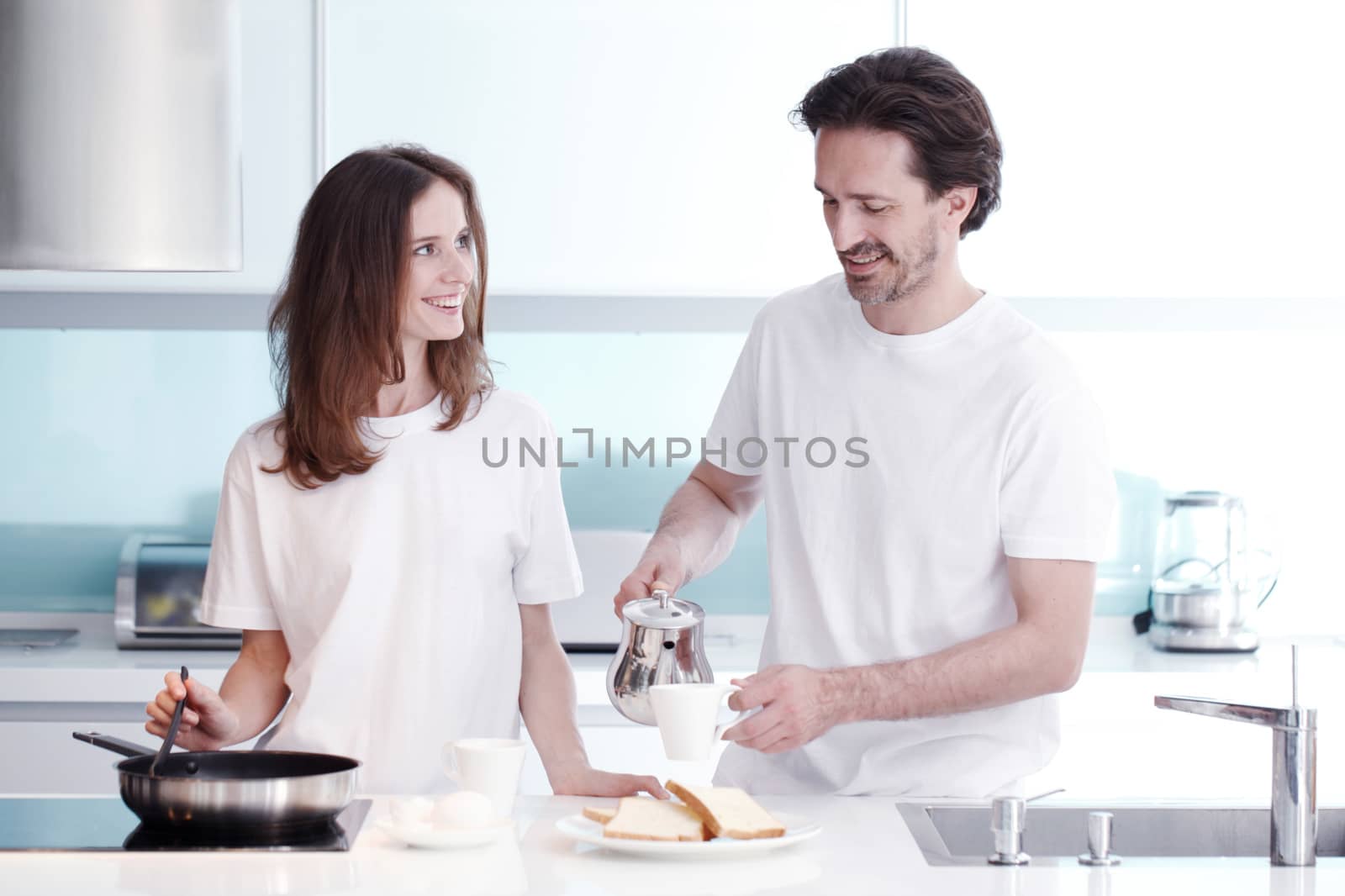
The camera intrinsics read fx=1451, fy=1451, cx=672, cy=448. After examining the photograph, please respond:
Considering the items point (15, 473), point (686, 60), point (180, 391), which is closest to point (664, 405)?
point (686, 60)

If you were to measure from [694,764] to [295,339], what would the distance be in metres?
1.19

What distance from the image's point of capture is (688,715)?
131 cm

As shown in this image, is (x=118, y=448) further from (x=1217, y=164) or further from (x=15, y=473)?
(x=1217, y=164)

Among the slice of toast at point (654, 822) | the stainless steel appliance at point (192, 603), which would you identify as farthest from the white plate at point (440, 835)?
the stainless steel appliance at point (192, 603)

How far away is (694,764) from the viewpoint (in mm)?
2625

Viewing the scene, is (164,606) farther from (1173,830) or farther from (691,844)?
(1173,830)

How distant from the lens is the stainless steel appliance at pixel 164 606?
284 centimetres

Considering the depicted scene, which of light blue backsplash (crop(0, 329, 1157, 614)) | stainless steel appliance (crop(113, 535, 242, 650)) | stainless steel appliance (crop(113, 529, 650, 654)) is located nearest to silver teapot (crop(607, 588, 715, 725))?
stainless steel appliance (crop(113, 529, 650, 654))

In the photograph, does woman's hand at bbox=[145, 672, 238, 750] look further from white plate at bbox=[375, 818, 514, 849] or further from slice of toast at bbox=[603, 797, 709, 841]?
slice of toast at bbox=[603, 797, 709, 841]

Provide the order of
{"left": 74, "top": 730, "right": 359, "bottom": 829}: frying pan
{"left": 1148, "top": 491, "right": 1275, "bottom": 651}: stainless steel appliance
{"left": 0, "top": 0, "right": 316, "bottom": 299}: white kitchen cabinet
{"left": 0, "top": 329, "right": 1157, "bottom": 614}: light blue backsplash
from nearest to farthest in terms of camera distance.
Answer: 1. {"left": 74, "top": 730, "right": 359, "bottom": 829}: frying pan
2. {"left": 0, "top": 0, "right": 316, "bottom": 299}: white kitchen cabinet
3. {"left": 1148, "top": 491, "right": 1275, "bottom": 651}: stainless steel appliance
4. {"left": 0, "top": 329, "right": 1157, "bottom": 614}: light blue backsplash

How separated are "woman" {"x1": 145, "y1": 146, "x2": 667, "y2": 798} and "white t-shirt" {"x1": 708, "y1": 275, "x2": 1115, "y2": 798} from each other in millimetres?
289

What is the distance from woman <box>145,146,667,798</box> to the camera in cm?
169

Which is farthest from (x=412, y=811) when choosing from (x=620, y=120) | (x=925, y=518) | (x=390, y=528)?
(x=620, y=120)

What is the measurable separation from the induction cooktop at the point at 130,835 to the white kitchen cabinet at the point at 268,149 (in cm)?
157
